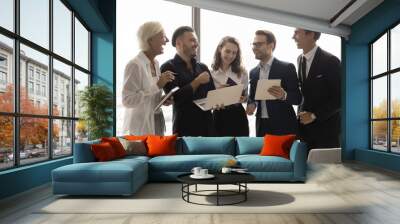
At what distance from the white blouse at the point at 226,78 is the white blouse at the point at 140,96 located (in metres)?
1.28

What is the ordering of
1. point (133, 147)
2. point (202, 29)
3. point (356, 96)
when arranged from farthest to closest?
point (356, 96)
point (202, 29)
point (133, 147)

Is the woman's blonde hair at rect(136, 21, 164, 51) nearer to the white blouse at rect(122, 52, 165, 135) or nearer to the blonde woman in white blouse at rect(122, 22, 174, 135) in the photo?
the blonde woman in white blouse at rect(122, 22, 174, 135)

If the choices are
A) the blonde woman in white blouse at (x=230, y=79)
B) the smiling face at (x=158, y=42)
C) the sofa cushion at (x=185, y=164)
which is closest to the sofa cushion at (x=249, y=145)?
the sofa cushion at (x=185, y=164)

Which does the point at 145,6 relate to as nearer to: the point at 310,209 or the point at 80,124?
the point at 80,124

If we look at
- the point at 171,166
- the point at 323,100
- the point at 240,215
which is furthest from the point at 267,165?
the point at 323,100

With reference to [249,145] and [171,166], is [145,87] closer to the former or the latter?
[249,145]

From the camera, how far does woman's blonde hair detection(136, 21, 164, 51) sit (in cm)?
893

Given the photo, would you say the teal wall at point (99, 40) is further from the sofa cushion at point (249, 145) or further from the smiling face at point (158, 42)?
the sofa cushion at point (249, 145)

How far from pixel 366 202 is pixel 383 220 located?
89 centimetres

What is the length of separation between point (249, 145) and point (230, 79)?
7.76 feet

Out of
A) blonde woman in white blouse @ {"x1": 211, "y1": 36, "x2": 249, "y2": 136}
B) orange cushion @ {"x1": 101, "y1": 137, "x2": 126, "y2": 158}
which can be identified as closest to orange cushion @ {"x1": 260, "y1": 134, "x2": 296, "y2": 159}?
blonde woman in white blouse @ {"x1": 211, "y1": 36, "x2": 249, "y2": 136}

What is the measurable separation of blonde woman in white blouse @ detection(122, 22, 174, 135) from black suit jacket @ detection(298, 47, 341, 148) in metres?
3.23

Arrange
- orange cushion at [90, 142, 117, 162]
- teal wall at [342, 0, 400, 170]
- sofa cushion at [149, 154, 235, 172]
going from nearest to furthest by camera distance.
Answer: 1. orange cushion at [90, 142, 117, 162]
2. sofa cushion at [149, 154, 235, 172]
3. teal wall at [342, 0, 400, 170]

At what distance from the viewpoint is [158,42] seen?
351 inches
